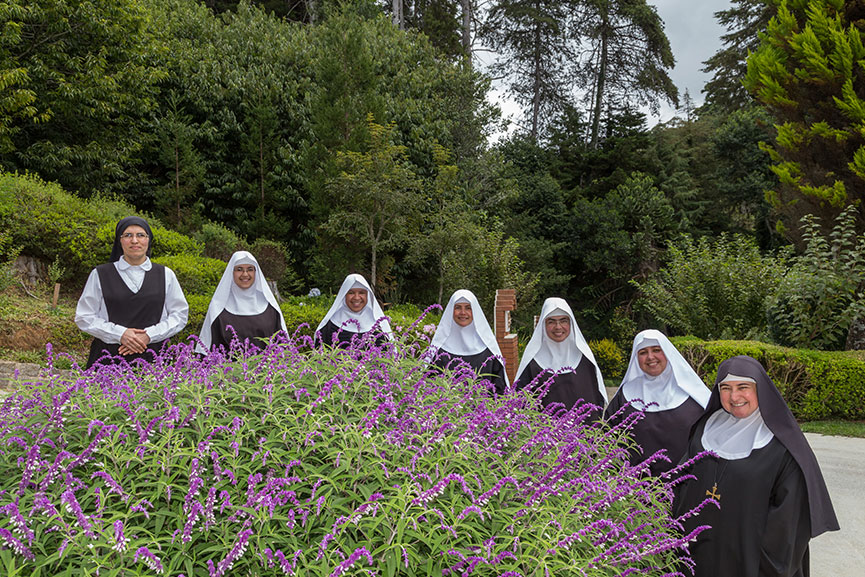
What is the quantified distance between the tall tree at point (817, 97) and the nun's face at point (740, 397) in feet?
27.8

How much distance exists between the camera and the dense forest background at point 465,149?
33.6 ft

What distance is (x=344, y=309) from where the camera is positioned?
5098mm

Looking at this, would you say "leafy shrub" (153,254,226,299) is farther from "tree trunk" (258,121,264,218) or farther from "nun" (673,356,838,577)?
"nun" (673,356,838,577)

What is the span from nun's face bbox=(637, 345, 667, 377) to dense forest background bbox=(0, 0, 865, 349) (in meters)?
6.39

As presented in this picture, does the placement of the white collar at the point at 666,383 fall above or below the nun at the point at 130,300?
below

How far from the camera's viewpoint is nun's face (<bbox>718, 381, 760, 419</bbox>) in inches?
111

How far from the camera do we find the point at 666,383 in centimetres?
386

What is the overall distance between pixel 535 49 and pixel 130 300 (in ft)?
89.5

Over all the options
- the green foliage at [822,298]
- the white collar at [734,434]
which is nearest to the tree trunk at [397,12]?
the green foliage at [822,298]

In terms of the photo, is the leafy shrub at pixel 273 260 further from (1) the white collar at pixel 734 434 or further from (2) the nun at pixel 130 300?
(1) the white collar at pixel 734 434

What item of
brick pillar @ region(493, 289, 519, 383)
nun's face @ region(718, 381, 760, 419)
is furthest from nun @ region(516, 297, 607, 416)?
brick pillar @ region(493, 289, 519, 383)

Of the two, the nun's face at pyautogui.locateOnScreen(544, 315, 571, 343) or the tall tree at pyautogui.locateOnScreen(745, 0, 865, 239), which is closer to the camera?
the nun's face at pyautogui.locateOnScreen(544, 315, 571, 343)

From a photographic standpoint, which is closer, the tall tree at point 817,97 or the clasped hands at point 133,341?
the clasped hands at point 133,341

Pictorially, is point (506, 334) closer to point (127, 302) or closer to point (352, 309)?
point (352, 309)
